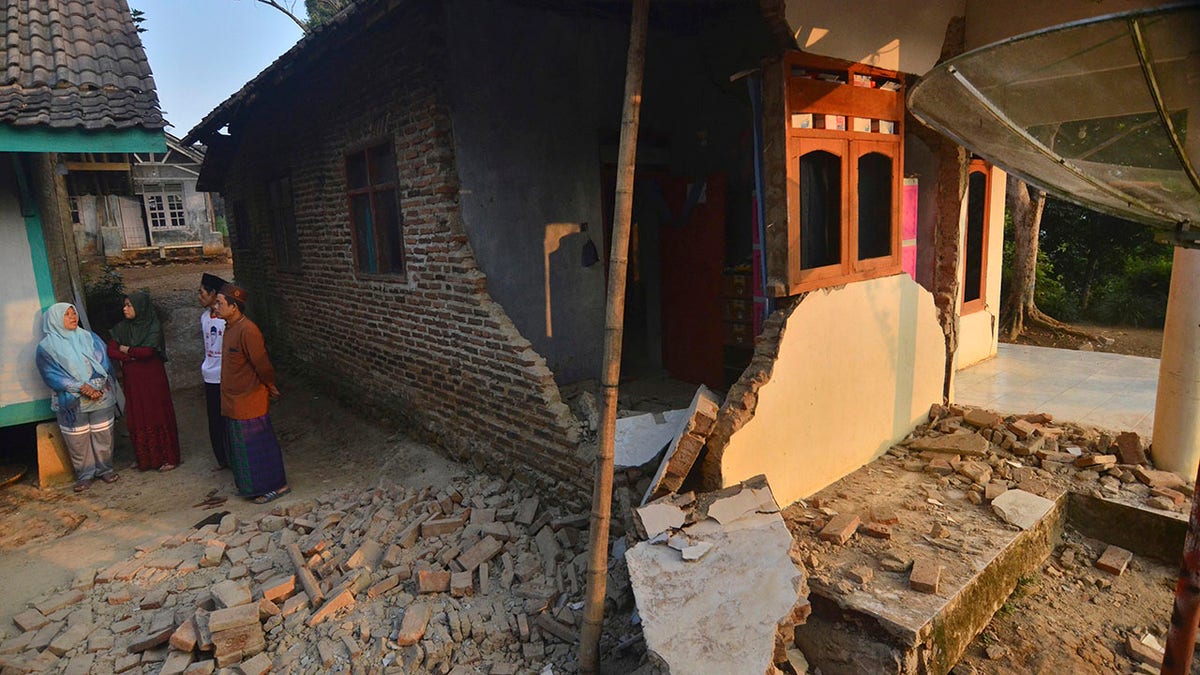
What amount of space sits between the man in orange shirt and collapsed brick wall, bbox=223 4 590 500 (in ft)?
4.15

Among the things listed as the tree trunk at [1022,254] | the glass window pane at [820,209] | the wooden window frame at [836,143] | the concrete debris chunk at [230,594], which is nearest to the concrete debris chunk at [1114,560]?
the wooden window frame at [836,143]

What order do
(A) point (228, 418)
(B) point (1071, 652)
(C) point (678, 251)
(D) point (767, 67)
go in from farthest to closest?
(C) point (678, 251)
(A) point (228, 418)
(D) point (767, 67)
(B) point (1071, 652)

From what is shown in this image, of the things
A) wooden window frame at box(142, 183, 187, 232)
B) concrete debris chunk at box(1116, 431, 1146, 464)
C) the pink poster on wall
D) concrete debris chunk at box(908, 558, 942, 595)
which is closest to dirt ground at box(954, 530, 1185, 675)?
concrete debris chunk at box(908, 558, 942, 595)

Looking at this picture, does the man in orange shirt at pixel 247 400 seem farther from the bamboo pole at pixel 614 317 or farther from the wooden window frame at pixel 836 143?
the wooden window frame at pixel 836 143

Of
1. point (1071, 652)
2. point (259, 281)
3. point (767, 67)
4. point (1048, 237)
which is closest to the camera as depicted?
point (1071, 652)

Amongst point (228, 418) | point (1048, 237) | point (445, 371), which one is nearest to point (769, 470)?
point (445, 371)

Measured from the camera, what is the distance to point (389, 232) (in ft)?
21.1

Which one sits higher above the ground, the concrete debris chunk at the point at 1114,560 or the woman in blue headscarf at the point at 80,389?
the woman in blue headscarf at the point at 80,389

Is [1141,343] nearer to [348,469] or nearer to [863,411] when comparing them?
[863,411]

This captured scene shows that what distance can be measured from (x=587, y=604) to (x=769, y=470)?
1.53m

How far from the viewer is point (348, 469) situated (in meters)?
6.14

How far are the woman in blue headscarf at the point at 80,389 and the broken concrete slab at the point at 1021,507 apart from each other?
7.34 metres

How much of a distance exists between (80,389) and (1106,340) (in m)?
13.5

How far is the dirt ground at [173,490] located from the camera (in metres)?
4.77
